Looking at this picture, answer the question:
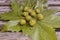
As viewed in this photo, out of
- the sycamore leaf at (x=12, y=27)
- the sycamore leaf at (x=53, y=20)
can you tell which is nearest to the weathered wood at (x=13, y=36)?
the sycamore leaf at (x=12, y=27)

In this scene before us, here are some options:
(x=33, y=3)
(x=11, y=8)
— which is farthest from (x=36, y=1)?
(x=11, y=8)

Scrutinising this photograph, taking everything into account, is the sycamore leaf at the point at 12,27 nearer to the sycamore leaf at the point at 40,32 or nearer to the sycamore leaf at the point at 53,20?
the sycamore leaf at the point at 40,32

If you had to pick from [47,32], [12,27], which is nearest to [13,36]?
[12,27]

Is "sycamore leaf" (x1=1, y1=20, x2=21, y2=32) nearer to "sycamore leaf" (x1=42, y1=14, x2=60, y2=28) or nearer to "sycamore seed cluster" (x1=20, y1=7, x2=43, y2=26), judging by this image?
"sycamore seed cluster" (x1=20, y1=7, x2=43, y2=26)

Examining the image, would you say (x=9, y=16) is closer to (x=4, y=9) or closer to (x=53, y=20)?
(x=4, y=9)

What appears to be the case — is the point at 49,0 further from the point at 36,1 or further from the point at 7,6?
the point at 7,6

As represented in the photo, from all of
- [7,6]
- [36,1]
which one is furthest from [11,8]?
[36,1]

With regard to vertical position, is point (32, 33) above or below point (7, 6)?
below

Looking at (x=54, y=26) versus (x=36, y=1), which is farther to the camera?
(x=36, y=1)
